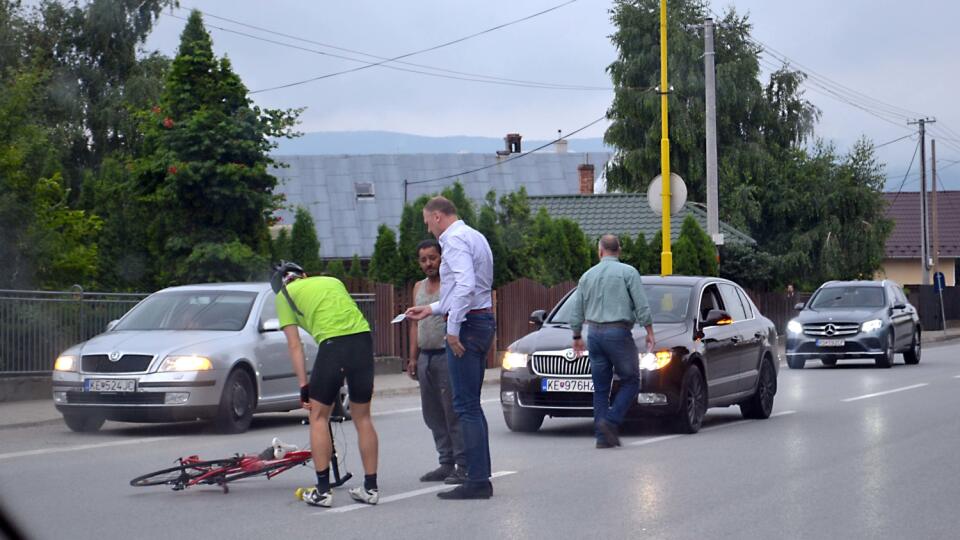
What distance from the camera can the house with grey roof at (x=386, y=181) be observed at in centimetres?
5788

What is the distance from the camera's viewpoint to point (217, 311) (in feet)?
52.0

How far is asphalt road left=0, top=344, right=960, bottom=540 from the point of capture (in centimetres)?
860

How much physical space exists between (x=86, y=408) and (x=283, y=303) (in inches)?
226

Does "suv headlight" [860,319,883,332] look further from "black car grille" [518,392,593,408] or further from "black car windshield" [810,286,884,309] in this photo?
"black car grille" [518,392,593,408]

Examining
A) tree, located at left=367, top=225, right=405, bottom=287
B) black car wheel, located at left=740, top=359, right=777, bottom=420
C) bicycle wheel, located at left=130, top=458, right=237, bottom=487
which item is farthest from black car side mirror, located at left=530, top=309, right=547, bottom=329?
tree, located at left=367, top=225, right=405, bottom=287

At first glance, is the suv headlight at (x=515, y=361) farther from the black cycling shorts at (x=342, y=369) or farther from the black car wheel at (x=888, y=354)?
the black car wheel at (x=888, y=354)

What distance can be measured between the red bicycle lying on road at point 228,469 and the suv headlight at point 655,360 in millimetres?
4317

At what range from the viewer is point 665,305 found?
15.2 m

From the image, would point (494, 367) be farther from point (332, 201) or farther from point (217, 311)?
point (332, 201)

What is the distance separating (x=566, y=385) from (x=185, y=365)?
374cm

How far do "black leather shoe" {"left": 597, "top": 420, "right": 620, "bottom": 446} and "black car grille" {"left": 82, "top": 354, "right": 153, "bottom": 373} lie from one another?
4.59 metres

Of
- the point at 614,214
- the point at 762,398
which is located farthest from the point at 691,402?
the point at 614,214

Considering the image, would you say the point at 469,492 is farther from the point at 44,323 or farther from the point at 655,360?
the point at 44,323

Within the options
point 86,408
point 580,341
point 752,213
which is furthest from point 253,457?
point 752,213
